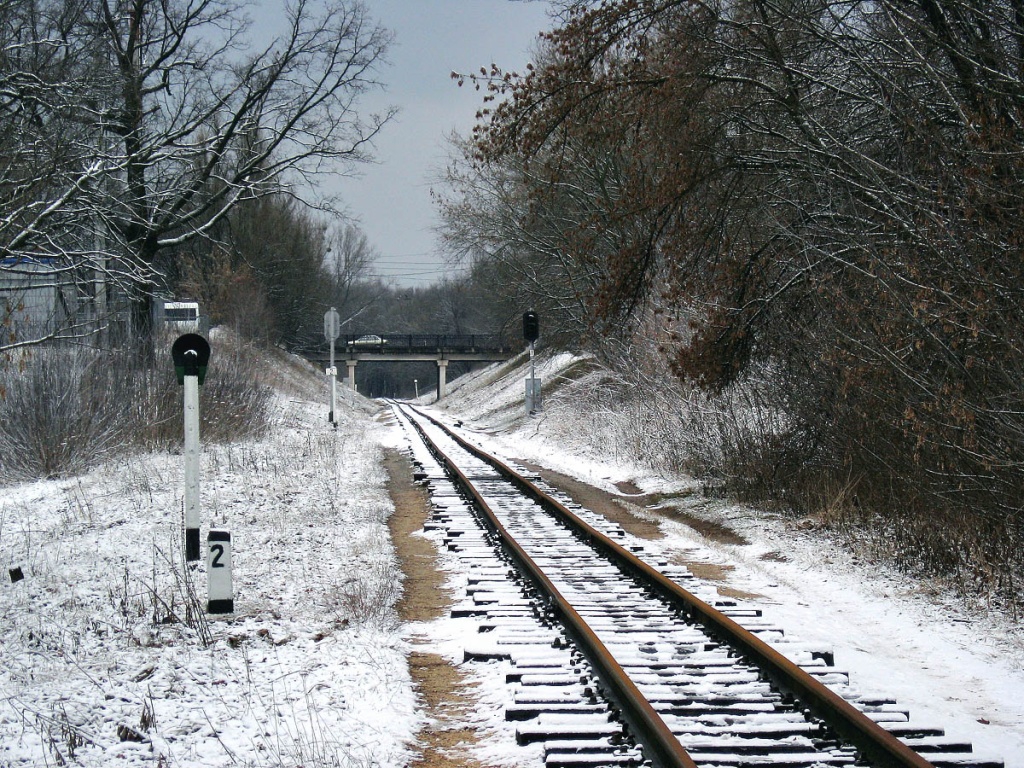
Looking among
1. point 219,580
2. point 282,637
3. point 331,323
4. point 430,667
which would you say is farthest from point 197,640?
point 331,323

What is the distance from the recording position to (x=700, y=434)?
14961 millimetres

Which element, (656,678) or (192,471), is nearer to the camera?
(656,678)

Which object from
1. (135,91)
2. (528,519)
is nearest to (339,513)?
(528,519)

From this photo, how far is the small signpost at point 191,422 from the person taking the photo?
25.9 ft

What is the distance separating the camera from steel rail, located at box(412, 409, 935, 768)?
4.15 meters

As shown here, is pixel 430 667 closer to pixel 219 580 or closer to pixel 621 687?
pixel 621 687

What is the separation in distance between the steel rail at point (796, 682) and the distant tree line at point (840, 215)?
2.26 m

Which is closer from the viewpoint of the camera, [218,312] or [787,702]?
[787,702]

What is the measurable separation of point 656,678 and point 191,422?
14.4ft

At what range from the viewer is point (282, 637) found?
6.56 meters

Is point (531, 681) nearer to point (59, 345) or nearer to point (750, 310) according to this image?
point (750, 310)

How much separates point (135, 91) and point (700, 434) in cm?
1144

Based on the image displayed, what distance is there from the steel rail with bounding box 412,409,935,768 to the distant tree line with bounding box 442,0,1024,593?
7.41 ft

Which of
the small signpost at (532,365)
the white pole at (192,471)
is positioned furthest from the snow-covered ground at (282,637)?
the small signpost at (532,365)
